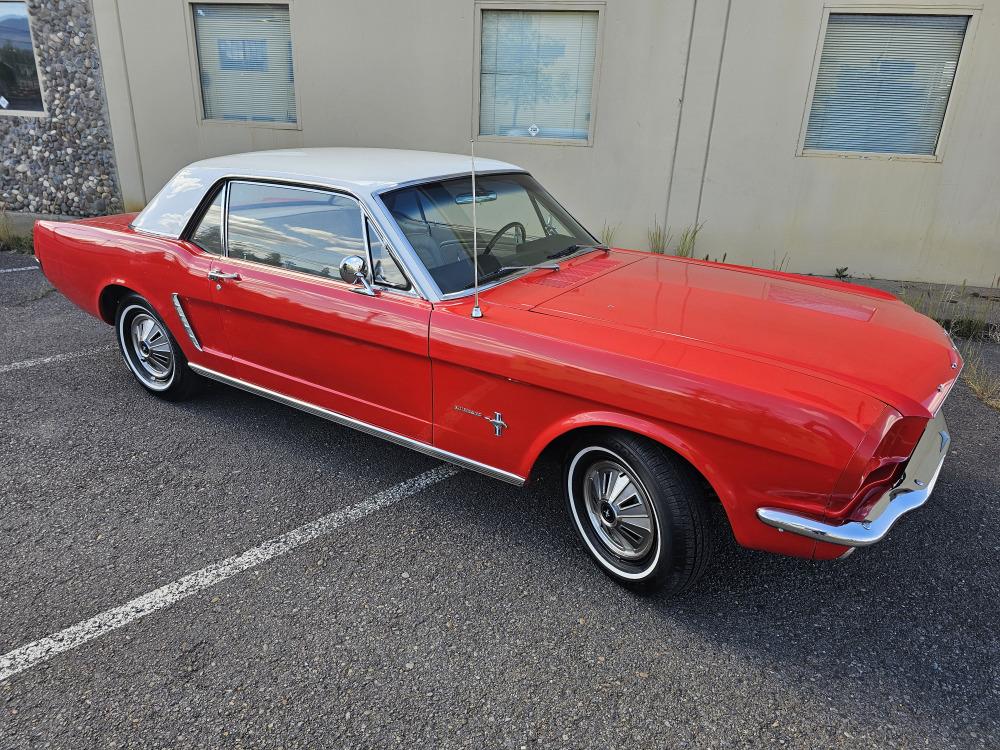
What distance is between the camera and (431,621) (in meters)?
2.62

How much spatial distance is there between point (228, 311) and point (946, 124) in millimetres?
6969

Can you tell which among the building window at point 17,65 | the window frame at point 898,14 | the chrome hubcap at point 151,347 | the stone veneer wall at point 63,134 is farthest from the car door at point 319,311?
the building window at point 17,65

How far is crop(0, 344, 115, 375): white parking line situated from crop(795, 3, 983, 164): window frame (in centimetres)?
673

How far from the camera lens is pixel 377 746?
212 cm

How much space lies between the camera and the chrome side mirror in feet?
10.1

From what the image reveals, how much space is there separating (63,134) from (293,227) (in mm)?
7924

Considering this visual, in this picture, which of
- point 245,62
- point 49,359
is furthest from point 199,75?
point 49,359

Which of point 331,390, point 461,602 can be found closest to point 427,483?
point 331,390

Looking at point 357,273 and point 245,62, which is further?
point 245,62

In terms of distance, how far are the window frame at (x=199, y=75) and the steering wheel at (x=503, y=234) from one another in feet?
19.1

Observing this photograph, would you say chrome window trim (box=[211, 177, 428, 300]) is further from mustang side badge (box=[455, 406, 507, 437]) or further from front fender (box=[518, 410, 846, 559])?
front fender (box=[518, 410, 846, 559])

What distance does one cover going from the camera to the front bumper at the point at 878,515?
7.27 ft

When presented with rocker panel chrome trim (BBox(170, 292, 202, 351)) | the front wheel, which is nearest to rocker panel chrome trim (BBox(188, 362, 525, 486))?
rocker panel chrome trim (BBox(170, 292, 202, 351))

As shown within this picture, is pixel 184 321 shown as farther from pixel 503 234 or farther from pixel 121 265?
pixel 503 234
